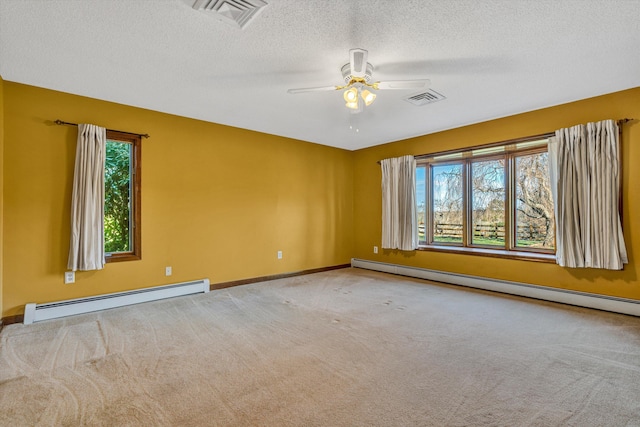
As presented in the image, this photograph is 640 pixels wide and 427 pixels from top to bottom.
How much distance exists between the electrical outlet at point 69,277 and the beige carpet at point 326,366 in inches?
18.6

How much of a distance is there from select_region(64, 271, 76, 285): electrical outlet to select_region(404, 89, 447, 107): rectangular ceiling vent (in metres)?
4.46

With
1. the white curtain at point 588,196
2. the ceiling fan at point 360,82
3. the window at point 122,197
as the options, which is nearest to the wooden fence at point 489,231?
the white curtain at point 588,196

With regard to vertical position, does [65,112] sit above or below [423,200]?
above

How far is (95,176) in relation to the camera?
136 inches

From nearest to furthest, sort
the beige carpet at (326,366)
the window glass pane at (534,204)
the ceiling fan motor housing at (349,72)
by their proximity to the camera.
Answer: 1. the beige carpet at (326,366)
2. the ceiling fan motor housing at (349,72)
3. the window glass pane at (534,204)

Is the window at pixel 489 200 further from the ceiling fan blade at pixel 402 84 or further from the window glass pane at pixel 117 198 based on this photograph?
the window glass pane at pixel 117 198

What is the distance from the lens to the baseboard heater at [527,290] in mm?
3369

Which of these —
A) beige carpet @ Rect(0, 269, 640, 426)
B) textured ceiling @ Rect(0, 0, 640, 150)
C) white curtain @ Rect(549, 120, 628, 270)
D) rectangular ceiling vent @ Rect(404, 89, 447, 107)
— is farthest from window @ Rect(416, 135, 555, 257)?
rectangular ceiling vent @ Rect(404, 89, 447, 107)

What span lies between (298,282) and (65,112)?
152 inches

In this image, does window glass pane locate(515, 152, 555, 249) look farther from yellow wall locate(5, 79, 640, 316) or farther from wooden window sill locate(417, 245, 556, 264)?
yellow wall locate(5, 79, 640, 316)

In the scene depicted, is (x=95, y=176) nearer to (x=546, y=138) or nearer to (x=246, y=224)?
(x=246, y=224)

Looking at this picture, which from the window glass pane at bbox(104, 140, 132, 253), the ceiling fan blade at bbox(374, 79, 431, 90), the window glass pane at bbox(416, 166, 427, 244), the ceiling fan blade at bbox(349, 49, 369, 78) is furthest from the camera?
the window glass pane at bbox(416, 166, 427, 244)

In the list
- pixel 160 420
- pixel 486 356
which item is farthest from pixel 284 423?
pixel 486 356

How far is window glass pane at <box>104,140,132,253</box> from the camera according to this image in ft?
12.4
